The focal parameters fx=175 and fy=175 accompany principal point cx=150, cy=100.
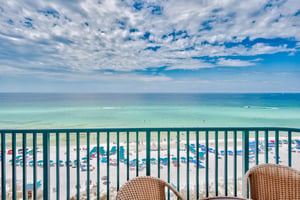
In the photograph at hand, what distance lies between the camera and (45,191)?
203 cm

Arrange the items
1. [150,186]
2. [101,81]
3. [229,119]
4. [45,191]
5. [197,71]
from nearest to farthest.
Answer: [150,186], [45,191], [229,119], [197,71], [101,81]

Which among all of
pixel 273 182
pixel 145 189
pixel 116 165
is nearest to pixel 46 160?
pixel 145 189

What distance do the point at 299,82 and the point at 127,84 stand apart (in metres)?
26.4

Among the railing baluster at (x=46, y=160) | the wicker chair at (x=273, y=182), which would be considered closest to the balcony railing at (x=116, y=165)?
the railing baluster at (x=46, y=160)

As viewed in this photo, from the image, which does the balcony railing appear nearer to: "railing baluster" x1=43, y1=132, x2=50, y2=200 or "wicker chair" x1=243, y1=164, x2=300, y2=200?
"railing baluster" x1=43, y1=132, x2=50, y2=200

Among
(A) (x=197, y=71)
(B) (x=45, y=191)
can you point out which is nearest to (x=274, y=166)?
(B) (x=45, y=191)

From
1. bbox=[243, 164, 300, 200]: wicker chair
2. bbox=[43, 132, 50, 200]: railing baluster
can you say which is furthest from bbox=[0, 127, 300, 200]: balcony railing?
bbox=[243, 164, 300, 200]: wicker chair

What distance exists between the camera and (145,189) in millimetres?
1456

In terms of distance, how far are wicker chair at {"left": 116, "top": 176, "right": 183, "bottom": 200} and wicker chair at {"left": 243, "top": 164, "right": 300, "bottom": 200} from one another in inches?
27.4

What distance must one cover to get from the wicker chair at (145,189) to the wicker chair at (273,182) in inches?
27.4

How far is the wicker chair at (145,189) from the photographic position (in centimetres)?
139

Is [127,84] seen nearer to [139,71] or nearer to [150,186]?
[139,71]

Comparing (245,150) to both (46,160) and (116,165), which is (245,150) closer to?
(46,160)

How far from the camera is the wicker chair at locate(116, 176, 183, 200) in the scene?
1.39 meters
